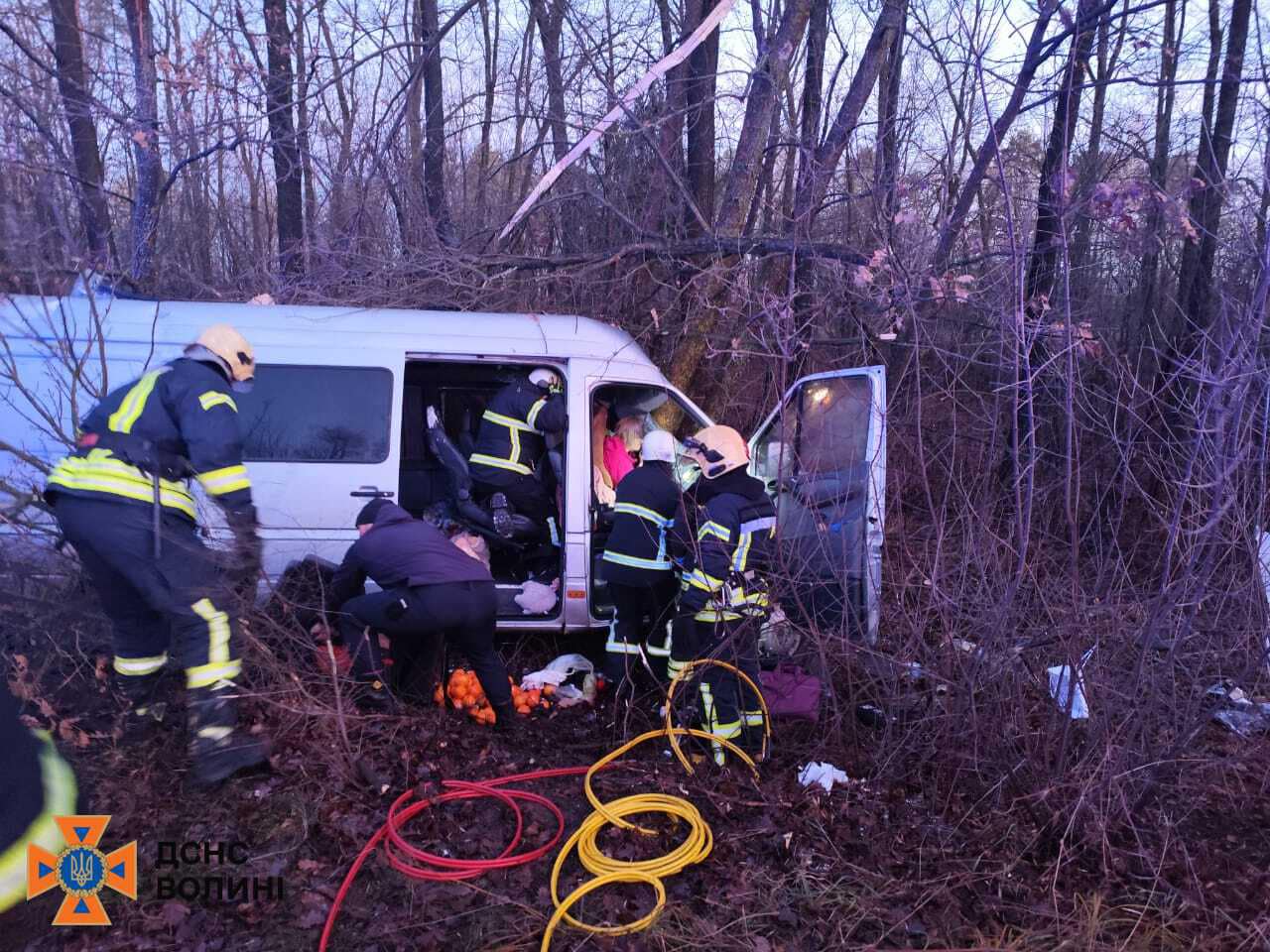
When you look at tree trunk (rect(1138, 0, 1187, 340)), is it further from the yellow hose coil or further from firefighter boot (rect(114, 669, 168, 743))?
firefighter boot (rect(114, 669, 168, 743))

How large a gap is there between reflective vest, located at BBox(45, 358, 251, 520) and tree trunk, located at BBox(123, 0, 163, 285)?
4.86m

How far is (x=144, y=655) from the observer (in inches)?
157

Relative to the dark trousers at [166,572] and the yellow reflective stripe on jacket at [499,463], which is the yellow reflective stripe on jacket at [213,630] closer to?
the dark trousers at [166,572]

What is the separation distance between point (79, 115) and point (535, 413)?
5726 millimetres

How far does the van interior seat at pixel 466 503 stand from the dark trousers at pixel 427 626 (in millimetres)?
1327

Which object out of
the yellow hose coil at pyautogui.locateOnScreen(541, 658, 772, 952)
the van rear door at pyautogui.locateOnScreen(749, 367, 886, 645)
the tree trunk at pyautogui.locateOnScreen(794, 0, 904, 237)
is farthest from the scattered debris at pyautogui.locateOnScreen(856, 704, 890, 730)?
the tree trunk at pyautogui.locateOnScreen(794, 0, 904, 237)

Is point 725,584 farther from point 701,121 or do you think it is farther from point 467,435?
point 701,121

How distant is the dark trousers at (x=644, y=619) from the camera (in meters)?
4.95

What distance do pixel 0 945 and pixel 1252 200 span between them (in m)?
5.31

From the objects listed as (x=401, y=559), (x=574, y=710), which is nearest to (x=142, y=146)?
(x=401, y=559)

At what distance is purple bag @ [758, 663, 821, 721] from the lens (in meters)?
4.66

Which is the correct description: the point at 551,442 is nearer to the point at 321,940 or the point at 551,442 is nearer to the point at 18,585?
the point at 18,585

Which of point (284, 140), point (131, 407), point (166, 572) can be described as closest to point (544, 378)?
point (131, 407)

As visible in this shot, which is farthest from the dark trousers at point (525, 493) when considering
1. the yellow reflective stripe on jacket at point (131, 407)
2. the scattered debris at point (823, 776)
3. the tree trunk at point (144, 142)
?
the tree trunk at point (144, 142)
